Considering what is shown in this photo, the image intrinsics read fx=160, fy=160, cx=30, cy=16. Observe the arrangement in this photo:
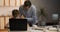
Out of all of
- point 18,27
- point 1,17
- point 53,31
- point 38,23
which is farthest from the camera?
point 1,17

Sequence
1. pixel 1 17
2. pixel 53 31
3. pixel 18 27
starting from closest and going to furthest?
pixel 18 27 < pixel 53 31 < pixel 1 17

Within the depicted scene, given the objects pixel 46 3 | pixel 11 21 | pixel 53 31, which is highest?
pixel 46 3

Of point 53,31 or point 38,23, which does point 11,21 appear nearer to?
point 53,31

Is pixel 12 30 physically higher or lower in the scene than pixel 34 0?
lower

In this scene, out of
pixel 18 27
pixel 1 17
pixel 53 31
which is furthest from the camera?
pixel 1 17

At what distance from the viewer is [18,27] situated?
6.07 ft

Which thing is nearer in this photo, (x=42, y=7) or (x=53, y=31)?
(x=53, y=31)

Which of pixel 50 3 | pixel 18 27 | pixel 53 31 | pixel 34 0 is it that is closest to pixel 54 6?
pixel 50 3

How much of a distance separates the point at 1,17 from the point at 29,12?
4.52 feet

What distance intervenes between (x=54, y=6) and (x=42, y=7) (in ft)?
1.14

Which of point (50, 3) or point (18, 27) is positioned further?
point (50, 3)

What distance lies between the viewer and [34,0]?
4.43 metres

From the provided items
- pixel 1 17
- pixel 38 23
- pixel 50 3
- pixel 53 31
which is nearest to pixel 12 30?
pixel 53 31

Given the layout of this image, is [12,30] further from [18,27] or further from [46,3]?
[46,3]
